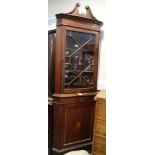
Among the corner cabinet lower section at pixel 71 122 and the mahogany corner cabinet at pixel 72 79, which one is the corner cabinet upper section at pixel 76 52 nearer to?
the mahogany corner cabinet at pixel 72 79

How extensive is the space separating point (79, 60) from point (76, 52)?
118 mm

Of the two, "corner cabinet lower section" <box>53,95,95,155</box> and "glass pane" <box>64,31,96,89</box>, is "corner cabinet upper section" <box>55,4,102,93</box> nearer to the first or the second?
"glass pane" <box>64,31,96,89</box>

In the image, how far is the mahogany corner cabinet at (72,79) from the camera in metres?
2.46

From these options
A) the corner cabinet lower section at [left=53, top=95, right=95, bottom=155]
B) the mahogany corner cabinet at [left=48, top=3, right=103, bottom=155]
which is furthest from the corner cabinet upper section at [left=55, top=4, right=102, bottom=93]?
the corner cabinet lower section at [left=53, top=95, right=95, bottom=155]

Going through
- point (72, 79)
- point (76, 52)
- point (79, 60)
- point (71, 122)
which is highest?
point (76, 52)

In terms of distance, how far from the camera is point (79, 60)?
8.71 ft

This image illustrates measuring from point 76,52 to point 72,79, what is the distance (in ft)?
1.16

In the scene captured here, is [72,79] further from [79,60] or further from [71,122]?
[71,122]

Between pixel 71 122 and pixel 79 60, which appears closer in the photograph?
pixel 71 122

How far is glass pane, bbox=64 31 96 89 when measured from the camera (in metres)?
2.54

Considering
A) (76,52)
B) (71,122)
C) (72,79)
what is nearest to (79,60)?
(76,52)

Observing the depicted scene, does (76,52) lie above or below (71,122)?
above

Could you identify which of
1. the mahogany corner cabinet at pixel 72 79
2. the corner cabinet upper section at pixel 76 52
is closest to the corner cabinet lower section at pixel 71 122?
the mahogany corner cabinet at pixel 72 79
